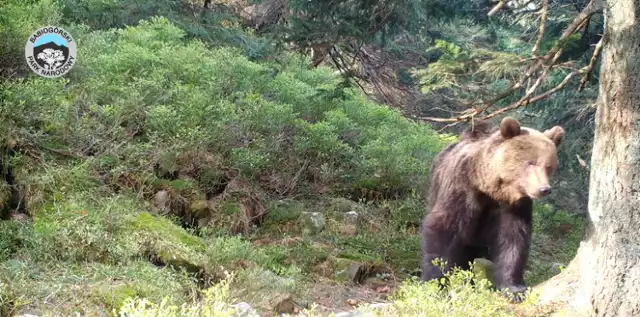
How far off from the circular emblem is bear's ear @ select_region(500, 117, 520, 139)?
4.49m

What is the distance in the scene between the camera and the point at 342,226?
8414 millimetres

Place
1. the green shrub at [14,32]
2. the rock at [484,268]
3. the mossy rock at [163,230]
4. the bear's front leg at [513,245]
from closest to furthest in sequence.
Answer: the bear's front leg at [513,245] → the mossy rock at [163,230] → the rock at [484,268] → the green shrub at [14,32]

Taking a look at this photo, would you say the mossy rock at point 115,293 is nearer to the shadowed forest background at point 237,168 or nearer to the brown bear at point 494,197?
the shadowed forest background at point 237,168

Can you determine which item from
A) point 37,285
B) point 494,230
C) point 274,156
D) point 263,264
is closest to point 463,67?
point 494,230

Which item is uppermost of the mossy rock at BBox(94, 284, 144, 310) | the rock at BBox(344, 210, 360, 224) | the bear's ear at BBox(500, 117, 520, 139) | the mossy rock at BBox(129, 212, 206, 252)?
the bear's ear at BBox(500, 117, 520, 139)

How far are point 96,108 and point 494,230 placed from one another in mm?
4462

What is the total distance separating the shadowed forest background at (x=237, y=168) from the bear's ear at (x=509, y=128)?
1.08 feet

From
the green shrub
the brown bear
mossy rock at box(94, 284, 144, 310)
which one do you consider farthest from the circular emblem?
the brown bear

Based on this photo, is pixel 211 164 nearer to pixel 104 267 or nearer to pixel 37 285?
pixel 104 267

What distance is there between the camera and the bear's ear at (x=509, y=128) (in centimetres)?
561

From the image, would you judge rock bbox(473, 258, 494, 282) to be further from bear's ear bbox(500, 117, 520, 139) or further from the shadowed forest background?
bear's ear bbox(500, 117, 520, 139)

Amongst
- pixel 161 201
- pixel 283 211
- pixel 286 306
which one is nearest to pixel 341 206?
pixel 283 211

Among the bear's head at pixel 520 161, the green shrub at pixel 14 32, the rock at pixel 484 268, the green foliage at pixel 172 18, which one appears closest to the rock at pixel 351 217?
the rock at pixel 484 268

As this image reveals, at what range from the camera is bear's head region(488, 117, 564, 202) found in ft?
18.1
